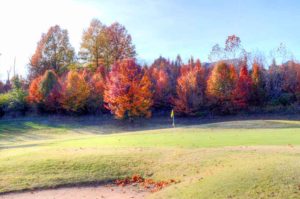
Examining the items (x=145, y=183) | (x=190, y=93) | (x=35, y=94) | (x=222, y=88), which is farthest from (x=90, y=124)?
(x=145, y=183)

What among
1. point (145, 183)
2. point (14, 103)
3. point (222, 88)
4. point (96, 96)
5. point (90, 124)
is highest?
point (222, 88)

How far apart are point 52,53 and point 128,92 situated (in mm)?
30757

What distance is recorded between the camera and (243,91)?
51.3 metres

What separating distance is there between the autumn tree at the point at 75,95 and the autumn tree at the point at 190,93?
45.5 ft

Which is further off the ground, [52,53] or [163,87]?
[52,53]

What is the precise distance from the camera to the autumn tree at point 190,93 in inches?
2004

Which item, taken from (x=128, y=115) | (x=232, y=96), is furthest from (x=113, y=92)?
(x=232, y=96)

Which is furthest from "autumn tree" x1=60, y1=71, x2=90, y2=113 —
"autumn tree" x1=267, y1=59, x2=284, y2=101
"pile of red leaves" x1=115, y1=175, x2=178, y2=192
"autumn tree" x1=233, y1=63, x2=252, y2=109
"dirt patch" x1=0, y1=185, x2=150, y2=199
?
"dirt patch" x1=0, y1=185, x2=150, y2=199

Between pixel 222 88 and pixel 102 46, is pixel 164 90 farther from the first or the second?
pixel 102 46

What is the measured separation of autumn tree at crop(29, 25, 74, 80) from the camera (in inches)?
2763

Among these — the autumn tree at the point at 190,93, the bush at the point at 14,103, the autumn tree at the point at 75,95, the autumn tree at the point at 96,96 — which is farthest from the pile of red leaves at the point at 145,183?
the bush at the point at 14,103

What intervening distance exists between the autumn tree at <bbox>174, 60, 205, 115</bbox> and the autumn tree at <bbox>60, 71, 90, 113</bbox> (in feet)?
45.5

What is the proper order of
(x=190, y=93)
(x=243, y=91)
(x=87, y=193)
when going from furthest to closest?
(x=190, y=93)
(x=243, y=91)
(x=87, y=193)

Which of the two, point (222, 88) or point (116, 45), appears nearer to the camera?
point (222, 88)
